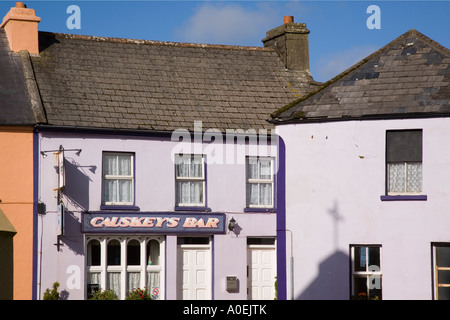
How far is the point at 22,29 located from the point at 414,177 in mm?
13163

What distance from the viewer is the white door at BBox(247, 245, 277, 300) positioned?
94.5ft

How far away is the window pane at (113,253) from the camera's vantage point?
27266mm

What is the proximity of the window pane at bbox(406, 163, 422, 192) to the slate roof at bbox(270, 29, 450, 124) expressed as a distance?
1.28 m

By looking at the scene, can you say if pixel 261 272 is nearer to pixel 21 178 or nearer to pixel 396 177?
pixel 396 177

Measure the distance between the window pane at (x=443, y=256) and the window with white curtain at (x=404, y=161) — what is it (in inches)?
59.0

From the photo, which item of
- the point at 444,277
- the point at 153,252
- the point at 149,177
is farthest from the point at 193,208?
the point at 444,277

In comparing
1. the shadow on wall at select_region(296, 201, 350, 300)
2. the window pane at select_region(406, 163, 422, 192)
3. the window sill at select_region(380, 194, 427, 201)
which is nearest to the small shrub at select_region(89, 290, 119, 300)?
the shadow on wall at select_region(296, 201, 350, 300)

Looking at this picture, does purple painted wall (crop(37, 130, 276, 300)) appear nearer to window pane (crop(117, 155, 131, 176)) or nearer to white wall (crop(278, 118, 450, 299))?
window pane (crop(117, 155, 131, 176))

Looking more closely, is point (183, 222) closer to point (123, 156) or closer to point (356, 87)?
point (123, 156)

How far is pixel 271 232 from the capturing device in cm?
2889

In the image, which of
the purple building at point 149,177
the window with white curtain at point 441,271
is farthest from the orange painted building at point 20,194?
the window with white curtain at point 441,271
